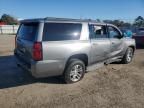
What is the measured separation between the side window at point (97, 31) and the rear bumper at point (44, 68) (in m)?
1.63

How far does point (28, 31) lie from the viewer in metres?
6.36

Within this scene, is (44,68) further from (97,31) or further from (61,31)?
(97,31)

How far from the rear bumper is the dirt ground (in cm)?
44

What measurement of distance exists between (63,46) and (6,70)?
309 centimetres

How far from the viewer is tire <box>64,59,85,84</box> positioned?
653 cm

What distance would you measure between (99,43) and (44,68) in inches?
92.0

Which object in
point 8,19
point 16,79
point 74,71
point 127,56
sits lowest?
point 16,79

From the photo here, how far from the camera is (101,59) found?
771 cm

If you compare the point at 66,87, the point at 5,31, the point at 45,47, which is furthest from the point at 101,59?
the point at 5,31

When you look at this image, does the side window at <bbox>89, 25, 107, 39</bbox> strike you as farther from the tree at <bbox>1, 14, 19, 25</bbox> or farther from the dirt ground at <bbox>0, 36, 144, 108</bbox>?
the tree at <bbox>1, 14, 19, 25</bbox>

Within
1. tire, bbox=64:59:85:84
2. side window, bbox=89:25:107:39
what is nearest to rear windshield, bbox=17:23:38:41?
tire, bbox=64:59:85:84

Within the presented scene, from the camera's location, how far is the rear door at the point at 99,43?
7.18m

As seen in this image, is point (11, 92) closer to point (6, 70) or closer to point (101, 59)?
point (6, 70)

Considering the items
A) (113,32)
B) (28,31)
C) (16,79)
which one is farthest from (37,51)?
(113,32)
